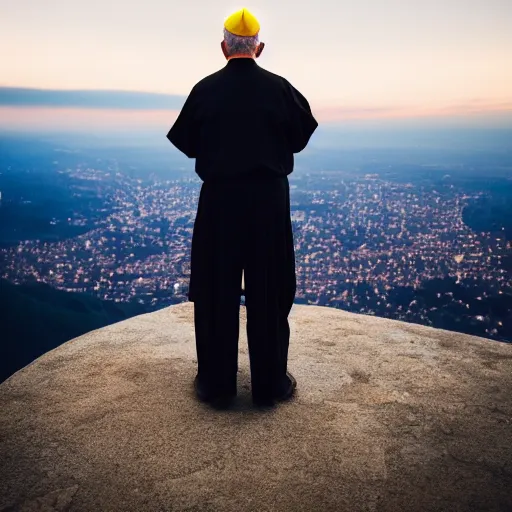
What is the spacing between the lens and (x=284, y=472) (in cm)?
255

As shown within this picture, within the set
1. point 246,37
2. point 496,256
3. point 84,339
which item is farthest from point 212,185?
point 496,256

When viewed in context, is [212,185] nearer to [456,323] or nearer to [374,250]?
[456,323]

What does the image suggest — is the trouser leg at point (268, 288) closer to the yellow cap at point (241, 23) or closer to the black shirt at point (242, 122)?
the black shirt at point (242, 122)

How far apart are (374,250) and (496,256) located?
15.9ft

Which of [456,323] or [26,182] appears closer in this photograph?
[456,323]

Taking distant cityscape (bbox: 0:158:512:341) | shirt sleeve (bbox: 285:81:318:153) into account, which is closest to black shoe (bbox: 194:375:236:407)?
shirt sleeve (bbox: 285:81:318:153)

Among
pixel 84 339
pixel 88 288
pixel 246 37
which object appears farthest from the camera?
pixel 88 288

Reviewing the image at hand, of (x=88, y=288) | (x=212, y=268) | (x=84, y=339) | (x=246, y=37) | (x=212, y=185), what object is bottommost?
(x=88, y=288)

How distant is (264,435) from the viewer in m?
2.89

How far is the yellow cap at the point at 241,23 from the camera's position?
285cm

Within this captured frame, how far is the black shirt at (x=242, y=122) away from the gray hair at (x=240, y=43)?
0.05m

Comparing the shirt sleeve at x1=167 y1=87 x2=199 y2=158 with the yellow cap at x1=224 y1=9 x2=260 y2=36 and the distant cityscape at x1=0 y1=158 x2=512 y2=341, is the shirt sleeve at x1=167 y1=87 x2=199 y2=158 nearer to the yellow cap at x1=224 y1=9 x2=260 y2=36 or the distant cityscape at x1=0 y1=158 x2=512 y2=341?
the yellow cap at x1=224 y1=9 x2=260 y2=36

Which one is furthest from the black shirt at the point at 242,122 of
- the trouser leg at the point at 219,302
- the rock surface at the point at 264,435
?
the rock surface at the point at 264,435

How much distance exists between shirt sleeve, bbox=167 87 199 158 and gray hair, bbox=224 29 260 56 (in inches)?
13.9
